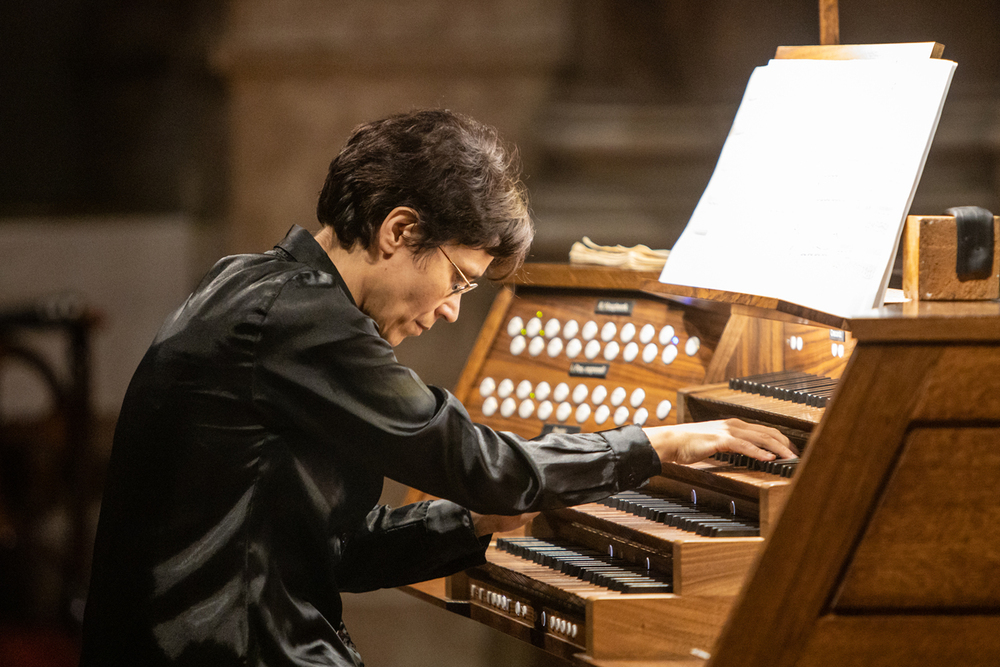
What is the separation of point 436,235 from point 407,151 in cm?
14

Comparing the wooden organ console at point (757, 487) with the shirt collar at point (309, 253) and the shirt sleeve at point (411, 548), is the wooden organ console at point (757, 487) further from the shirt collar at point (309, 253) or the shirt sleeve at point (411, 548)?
the shirt collar at point (309, 253)

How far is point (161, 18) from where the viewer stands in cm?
389

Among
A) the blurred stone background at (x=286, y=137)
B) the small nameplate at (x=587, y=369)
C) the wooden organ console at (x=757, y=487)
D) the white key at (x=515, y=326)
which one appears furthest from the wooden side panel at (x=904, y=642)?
the blurred stone background at (x=286, y=137)

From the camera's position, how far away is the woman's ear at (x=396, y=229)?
1.71 m

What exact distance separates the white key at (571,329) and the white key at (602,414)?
0.65 feet

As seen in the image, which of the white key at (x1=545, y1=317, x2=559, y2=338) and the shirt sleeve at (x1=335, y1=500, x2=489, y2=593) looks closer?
the shirt sleeve at (x1=335, y1=500, x2=489, y2=593)

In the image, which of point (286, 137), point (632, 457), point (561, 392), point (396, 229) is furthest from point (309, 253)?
point (286, 137)

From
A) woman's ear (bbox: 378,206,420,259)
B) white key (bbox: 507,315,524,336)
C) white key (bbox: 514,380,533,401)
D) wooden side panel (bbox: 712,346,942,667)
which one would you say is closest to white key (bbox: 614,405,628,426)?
white key (bbox: 514,380,533,401)

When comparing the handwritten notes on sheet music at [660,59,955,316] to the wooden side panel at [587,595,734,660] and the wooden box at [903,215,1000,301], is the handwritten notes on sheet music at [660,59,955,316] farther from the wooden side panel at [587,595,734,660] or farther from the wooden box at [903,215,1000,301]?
the wooden side panel at [587,595,734,660]

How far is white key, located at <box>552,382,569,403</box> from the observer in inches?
97.5

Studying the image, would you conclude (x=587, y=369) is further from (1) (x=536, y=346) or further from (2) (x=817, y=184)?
(2) (x=817, y=184)

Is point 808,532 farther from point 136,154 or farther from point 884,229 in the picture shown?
point 136,154

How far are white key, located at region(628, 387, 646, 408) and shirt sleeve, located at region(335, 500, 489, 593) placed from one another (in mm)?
507

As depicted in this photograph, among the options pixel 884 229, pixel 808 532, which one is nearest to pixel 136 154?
pixel 884 229
